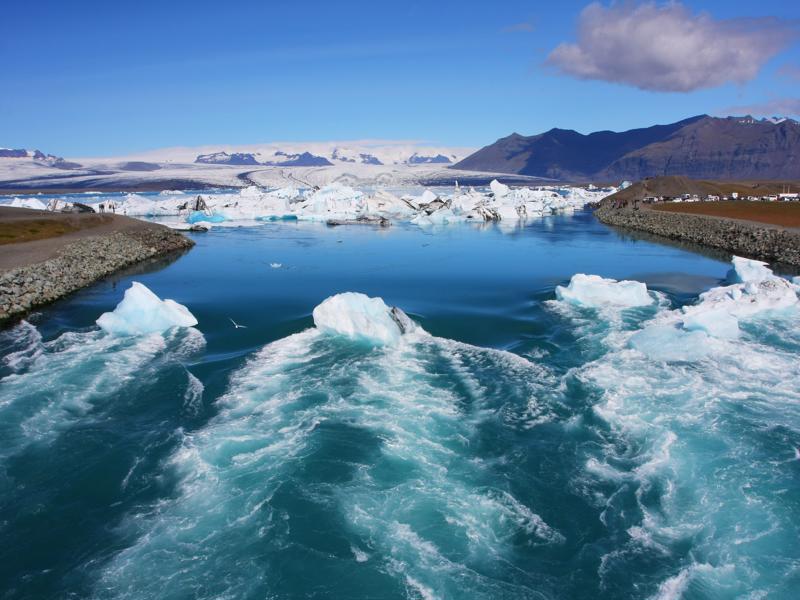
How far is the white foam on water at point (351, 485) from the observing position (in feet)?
13.0

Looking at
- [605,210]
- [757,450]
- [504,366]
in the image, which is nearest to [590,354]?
[504,366]

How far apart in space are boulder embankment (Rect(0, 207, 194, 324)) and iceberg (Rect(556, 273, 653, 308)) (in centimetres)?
1079

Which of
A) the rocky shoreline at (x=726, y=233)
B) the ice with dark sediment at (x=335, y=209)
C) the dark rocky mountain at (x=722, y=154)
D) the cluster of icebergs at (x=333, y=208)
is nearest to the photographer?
the rocky shoreline at (x=726, y=233)

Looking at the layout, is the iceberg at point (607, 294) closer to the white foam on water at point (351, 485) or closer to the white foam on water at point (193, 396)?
the white foam on water at point (351, 485)

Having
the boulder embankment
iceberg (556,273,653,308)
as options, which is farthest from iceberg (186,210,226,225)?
iceberg (556,273,653,308)

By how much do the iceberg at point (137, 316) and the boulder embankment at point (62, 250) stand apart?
2.68m

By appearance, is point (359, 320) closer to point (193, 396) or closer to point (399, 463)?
point (193, 396)

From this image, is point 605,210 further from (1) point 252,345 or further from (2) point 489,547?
(2) point 489,547

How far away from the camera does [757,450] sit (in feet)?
18.0

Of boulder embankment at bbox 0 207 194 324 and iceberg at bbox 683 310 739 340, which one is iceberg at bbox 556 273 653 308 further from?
boulder embankment at bbox 0 207 194 324

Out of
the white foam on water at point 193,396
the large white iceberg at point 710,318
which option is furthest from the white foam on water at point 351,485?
the large white iceberg at point 710,318

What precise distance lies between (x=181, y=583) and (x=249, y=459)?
1598 millimetres

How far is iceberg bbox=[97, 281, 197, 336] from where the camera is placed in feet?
30.1

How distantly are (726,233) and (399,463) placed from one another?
2082 cm
